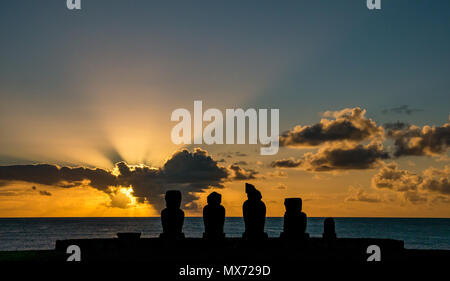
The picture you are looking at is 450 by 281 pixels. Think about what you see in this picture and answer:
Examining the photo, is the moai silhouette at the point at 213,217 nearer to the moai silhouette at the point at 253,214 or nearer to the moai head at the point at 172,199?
the moai silhouette at the point at 253,214

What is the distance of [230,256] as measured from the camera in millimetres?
20344

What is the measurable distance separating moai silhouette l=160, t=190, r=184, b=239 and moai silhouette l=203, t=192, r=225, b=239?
4.23 feet

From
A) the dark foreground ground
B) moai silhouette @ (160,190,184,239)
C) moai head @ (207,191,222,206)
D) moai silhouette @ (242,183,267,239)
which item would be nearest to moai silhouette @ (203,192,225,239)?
moai head @ (207,191,222,206)

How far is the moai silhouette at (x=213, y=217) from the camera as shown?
2389 cm

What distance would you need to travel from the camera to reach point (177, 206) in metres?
24.8

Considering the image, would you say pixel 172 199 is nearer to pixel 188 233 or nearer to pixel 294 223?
pixel 294 223

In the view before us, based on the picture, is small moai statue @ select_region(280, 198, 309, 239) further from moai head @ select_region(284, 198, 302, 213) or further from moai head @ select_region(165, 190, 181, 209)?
moai head @ select_region(165, 190, 181, 209)

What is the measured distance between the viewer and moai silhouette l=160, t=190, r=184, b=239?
79.2 ft

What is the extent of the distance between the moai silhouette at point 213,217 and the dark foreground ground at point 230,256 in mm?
416

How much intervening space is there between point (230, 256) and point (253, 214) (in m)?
3.98

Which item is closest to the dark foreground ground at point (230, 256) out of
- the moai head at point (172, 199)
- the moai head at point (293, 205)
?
the moai head at point (293, 205)

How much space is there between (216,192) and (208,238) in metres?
2.22
